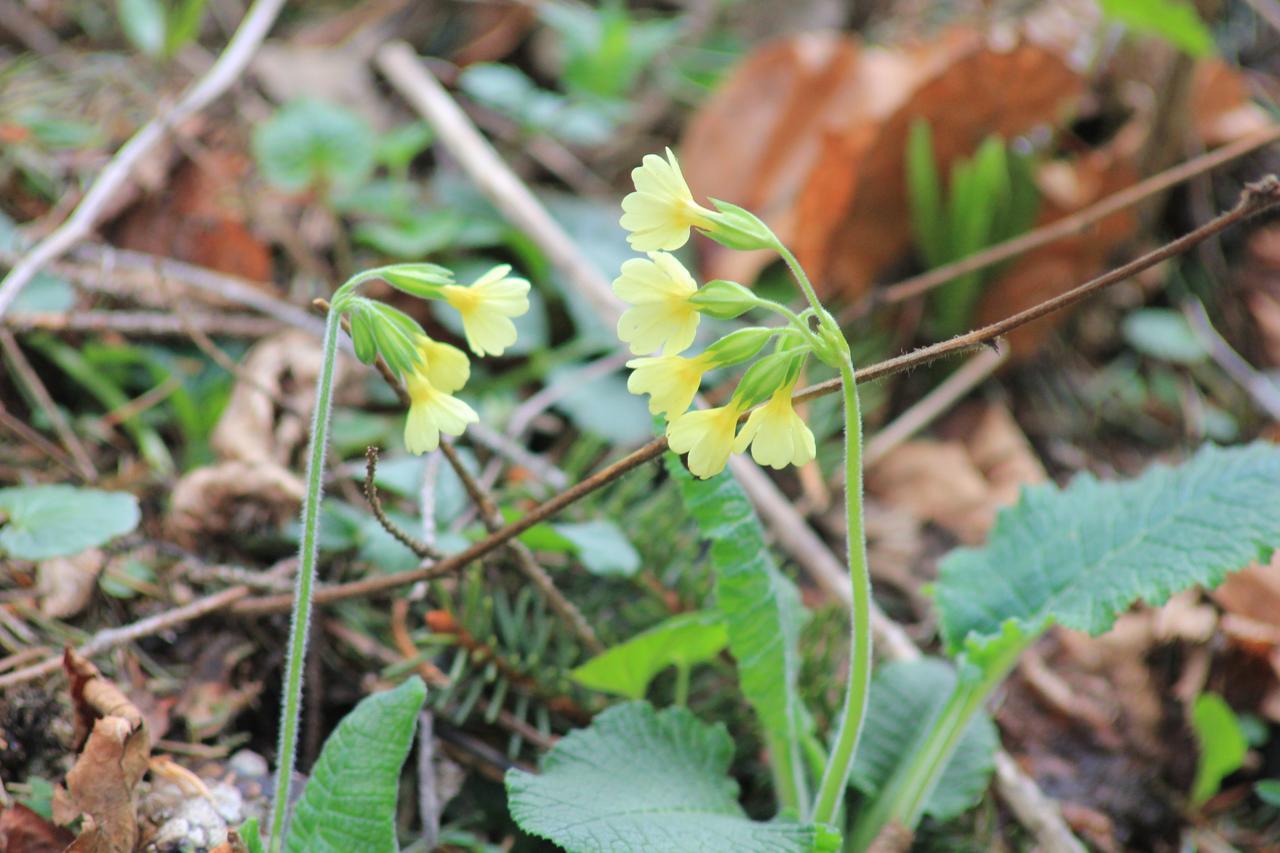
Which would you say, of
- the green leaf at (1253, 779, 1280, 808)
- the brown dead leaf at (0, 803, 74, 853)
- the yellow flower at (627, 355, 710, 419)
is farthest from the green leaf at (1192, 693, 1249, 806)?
the brown dead leaf at (0, 803, 74, 853)

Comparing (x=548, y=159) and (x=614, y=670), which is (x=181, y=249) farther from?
(x=614, y=670)

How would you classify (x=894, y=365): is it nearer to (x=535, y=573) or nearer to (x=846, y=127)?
(x=535, y=573)

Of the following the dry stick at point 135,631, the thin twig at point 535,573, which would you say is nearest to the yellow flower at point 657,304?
the thin twig at point 535,573

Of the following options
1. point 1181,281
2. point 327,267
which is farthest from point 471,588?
point 1181,281

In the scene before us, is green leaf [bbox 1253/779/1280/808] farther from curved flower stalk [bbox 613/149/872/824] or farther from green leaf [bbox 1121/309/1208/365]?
green leaf [bbox 1121/309/1208/365]

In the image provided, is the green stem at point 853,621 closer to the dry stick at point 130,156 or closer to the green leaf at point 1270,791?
the green leaf at point 1270,791

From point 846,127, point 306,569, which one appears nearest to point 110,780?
point 306,569
